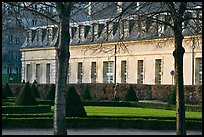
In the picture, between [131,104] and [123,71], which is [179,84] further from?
[123,71]

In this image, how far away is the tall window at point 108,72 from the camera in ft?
187

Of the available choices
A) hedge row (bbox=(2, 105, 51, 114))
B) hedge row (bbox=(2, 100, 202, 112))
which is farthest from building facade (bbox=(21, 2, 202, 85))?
hedge row (bbox=(2, 105, 51, 114))

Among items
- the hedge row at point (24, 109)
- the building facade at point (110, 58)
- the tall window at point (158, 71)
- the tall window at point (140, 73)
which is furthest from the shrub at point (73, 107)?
the tall window at point (140, 73)

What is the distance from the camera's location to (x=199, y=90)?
39531 mm

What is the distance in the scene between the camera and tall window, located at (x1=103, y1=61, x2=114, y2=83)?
57.1 metres

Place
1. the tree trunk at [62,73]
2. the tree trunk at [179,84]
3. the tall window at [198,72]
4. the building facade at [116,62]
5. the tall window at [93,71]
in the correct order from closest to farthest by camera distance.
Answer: the tree trunk at [62,73] → the tree trunk at [179,84] → the tall window at [198,72] → the building facade at [116,62] → the tall window at [93,71]

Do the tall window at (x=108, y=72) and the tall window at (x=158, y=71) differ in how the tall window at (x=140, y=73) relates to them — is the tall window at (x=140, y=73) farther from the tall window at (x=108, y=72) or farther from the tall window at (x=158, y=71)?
the tall window at (x=108, y=72)

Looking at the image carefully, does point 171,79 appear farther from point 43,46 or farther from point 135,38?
point 43,46

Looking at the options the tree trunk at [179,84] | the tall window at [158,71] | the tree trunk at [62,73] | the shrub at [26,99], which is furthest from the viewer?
the tall window at [158,71]

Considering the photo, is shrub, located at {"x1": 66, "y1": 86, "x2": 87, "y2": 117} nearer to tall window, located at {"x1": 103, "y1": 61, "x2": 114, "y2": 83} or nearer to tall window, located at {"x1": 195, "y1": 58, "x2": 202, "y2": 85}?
tall window, located at {"x1": 195, "y1": 58, "x2": 202, "y2": 85}

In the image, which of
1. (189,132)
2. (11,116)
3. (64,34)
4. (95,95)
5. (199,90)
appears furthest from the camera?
(95,95)

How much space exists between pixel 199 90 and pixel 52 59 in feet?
89.5

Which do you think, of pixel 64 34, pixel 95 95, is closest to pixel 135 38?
pixel 95 95

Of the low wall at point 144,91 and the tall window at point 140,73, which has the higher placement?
the tall window at point 140,73
